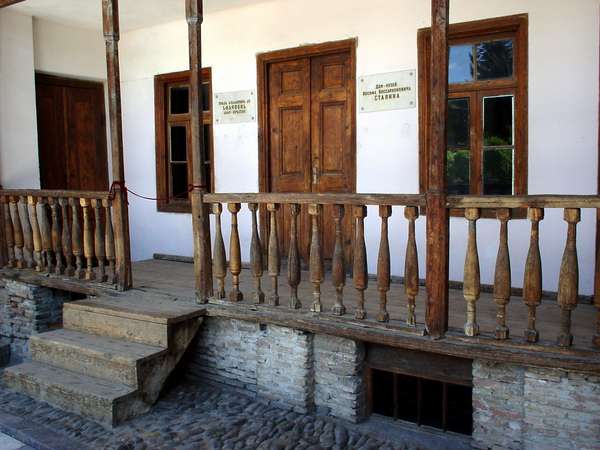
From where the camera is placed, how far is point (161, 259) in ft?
25.3

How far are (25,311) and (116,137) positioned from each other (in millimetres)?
2376

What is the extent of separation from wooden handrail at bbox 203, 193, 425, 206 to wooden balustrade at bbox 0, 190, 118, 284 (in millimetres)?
1334

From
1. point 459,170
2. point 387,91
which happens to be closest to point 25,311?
point 387,91

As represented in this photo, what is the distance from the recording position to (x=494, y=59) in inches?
206

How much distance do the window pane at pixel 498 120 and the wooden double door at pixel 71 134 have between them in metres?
5.25

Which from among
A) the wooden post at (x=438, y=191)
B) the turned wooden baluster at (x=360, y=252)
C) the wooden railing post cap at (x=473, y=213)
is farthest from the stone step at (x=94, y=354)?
the wooden railing post cap at (x=473, y=213)

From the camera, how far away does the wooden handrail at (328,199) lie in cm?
383

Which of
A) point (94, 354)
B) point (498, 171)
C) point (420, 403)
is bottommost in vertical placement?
point (420, 403)

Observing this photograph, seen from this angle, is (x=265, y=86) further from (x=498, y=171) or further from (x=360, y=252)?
(x=360, y=252)

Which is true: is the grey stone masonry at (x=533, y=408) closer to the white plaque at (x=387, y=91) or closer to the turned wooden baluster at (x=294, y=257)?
the turned wooden baluster at (x=294, y=257)

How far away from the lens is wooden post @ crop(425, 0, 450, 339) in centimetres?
366

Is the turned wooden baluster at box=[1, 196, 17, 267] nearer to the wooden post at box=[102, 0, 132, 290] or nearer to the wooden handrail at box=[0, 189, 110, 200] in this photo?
the wooden handrail at box=[0, 189, 110, 200]

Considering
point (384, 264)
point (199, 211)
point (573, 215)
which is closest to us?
point (573, 215)

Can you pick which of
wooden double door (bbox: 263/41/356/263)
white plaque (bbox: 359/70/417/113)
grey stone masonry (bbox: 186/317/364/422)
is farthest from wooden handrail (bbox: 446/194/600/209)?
wooden double door (bbox: 263/41/356/263)
